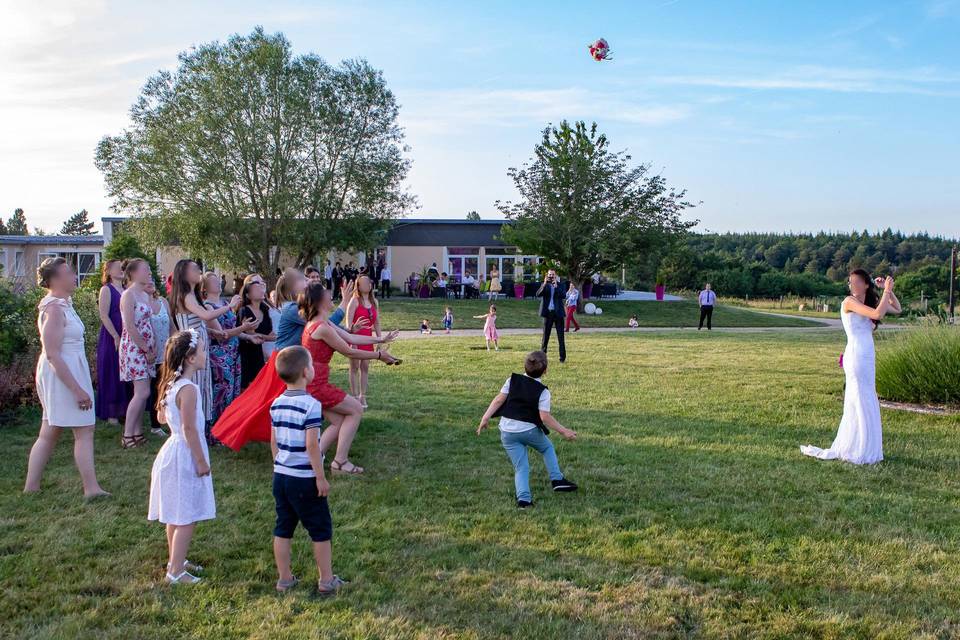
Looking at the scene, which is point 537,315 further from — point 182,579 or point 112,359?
point 182,579

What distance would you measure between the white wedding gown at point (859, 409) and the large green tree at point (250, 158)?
92.7ft

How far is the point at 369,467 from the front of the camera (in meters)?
6.73

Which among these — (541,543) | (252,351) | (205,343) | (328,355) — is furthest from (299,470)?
(252,351)

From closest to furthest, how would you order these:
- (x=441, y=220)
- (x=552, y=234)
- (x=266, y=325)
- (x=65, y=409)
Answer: (x=65, y=409) < (x=266, y=325) < (x=552, y=234) < (x=441, y=220)

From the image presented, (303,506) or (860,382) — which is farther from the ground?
(860,382)

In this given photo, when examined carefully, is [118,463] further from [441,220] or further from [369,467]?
[441,220]

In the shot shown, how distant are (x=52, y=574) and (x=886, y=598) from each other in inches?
187

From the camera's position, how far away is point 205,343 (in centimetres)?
728

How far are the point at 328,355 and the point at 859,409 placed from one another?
496cm

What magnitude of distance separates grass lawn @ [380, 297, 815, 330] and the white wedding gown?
18930 millimetres

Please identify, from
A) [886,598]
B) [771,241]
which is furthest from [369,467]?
[771,241]

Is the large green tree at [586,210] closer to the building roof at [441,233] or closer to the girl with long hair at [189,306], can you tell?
the building roof at [441,233]

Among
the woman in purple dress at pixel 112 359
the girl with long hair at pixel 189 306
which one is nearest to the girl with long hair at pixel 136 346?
the girl with long hair at pixel 189 306

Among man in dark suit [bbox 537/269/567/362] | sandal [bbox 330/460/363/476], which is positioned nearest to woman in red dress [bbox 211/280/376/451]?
sandal [bbox 330/460/363/476]
